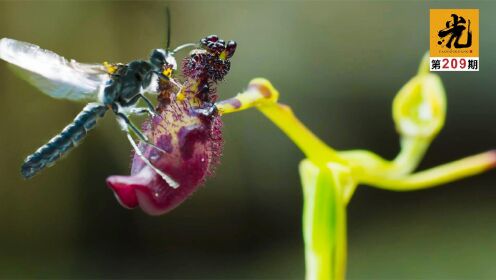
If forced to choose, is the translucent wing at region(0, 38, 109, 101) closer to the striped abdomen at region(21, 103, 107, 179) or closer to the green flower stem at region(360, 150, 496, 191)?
the striped abdomen at region(21, 103, 107, 179)

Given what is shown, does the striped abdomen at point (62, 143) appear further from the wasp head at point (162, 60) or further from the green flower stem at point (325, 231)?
Result: the green flower stem at point (325, 231)

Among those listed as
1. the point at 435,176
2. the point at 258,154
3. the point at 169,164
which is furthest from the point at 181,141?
the point at 258,154

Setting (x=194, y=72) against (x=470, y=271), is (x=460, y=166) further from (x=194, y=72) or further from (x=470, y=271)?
(x=470, y=271)

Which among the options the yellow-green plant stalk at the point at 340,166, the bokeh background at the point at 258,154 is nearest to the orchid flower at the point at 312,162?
the yellow-green plant stalk at the point at 340,166

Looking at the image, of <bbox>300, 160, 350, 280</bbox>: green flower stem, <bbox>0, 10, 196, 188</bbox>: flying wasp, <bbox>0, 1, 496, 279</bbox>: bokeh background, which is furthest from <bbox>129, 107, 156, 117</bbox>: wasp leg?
<bbox>0, 1, 496, 279</bbox>: bokeh background

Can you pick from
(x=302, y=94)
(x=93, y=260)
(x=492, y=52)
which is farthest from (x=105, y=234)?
(x=492, y=52)

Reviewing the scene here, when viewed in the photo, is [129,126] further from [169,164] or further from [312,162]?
[312,162]
